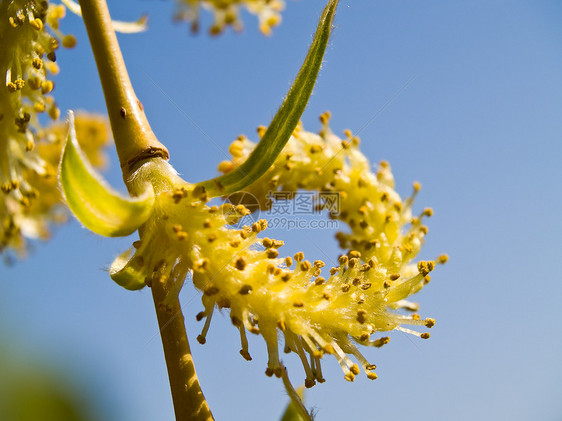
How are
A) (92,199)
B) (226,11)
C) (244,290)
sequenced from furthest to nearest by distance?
(226,11) < (244,290) < (92,199)

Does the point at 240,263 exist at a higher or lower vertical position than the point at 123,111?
lower

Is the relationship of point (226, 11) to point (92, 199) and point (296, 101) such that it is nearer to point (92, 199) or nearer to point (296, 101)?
point (296, 101)

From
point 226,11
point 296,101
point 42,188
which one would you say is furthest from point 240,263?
point 42,188

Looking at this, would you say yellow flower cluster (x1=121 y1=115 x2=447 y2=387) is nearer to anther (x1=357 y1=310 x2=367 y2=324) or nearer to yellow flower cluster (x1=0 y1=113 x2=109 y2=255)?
anther (x1=357 y1=310 x2=367 y2=324)

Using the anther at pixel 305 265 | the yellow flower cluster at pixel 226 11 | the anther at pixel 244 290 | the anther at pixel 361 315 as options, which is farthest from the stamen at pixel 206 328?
the yellow flower cluster at pixel 226 11

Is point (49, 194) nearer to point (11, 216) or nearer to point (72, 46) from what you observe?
point (11, 216)

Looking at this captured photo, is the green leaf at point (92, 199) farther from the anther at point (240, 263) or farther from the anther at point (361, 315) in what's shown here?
the anther at point (361, 315)

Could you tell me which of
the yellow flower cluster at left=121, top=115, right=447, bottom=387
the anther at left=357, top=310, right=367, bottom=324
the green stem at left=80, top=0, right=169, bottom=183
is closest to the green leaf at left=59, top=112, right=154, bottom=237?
the yellow flower cluster at left=121, top=115, right=447, bottom=387
